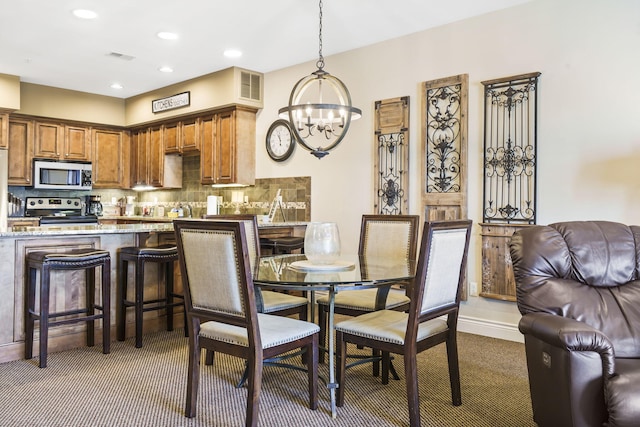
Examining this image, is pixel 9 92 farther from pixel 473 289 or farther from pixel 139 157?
pixel 473 289

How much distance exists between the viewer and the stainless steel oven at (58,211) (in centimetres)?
657

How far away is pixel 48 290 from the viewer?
323cm

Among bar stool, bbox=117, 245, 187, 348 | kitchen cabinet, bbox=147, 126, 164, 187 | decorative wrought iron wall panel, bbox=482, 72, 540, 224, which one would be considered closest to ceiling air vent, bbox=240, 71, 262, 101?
kitchen cabinet, bbox=147, 126, 164, 187

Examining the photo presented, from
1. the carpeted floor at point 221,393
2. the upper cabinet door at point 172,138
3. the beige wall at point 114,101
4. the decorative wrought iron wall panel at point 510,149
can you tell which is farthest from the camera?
the upper cabinet door at point 172,138

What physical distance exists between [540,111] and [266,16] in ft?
7.87

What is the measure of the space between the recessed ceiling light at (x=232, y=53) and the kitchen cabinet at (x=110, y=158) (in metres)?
3.08

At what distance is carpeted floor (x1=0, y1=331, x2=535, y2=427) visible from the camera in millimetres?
2455

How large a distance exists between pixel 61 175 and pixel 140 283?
13.2 feet

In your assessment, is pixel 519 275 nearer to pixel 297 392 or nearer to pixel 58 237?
pixel 297 392

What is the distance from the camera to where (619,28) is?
3.44 m

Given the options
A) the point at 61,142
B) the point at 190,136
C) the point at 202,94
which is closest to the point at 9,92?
the point at 61,142

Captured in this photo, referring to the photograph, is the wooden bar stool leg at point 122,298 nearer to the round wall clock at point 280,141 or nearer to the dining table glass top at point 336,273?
the dining table glass top at point 336,273

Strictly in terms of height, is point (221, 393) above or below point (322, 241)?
below

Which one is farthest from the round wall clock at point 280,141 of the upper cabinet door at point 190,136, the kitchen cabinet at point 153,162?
the kitchen cabinet at point 153,162
